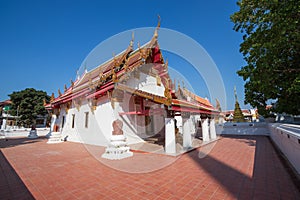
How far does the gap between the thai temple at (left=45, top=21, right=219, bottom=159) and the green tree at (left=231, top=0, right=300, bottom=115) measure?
3.18m

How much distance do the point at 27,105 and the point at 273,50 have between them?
2968 cm

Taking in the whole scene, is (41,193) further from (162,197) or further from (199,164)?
(199,164)

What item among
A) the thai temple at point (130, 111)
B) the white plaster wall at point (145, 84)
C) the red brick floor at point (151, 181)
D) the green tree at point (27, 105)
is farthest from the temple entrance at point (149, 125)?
the green tree at point (27, 105)

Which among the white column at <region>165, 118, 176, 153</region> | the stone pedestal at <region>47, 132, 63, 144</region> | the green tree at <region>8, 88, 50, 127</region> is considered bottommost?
the stone pedestal at <region>47, 132, 63, 144</region>

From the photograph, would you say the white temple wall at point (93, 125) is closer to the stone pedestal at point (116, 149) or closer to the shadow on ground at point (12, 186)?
the stone pedestal at point (116, 149)

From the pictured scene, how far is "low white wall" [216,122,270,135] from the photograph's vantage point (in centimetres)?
1255

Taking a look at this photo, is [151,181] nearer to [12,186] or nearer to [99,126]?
[12,186]

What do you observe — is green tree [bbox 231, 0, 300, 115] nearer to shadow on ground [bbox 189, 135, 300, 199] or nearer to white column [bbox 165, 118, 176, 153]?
shadow on ground [bbox 189, 135, 300, 199]

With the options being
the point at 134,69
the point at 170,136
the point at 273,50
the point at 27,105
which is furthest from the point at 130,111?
the point at 27,105

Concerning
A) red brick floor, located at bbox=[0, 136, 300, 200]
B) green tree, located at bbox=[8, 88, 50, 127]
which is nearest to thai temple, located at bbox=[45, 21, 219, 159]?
red brick floor, located at bbox=[0, 136, 300, 200]

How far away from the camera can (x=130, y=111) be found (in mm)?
8211

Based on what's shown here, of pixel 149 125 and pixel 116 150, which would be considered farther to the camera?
A: pixel 149 125

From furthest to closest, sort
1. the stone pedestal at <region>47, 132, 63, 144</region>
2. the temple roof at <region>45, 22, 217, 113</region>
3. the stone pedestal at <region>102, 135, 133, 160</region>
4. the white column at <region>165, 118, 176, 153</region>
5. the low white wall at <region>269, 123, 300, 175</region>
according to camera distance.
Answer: the stone pedestal at <region>47, 132, 63, 144</region>
the temple roof at <region>45, 22, 217, 113</region>
the white column at <region>165, 118, 176, 153</region>
the stone pedestal at <region>102, 135, 133, 160</region>
the low white wall at <region>269, 123, 300, 175</region>

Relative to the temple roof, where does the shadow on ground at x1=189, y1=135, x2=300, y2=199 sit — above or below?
below
